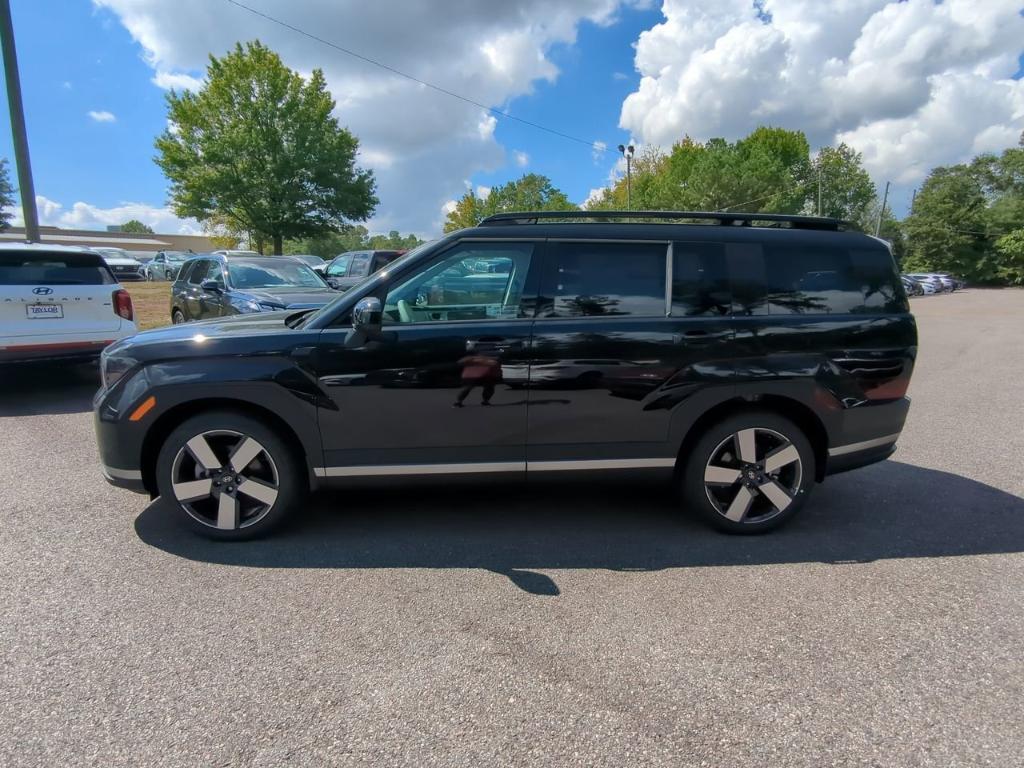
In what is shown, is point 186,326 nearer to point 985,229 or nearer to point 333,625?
point 333,625


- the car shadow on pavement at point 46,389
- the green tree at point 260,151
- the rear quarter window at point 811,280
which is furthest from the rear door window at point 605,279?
the green tree at point 260,151

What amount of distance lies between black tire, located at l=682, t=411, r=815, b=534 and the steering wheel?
75.0 inches

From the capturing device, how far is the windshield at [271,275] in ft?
30.3

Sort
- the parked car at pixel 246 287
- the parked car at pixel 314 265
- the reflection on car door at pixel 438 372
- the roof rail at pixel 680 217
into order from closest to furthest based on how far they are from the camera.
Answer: the reflection on car door at pixel 438 372
the roof rail at pixel 680 217
the parked car at pixel 246 287
the parked car at pixel 314 265

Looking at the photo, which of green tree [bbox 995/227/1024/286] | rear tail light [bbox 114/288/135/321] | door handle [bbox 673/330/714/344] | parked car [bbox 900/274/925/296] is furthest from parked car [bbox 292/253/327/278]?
green tree [bbox 995/227/1024/286]

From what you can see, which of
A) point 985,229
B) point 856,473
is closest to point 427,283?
point 856,473

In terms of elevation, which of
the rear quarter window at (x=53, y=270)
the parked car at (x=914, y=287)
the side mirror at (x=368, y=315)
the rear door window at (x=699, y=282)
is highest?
the parked car at (x=914, y=287)

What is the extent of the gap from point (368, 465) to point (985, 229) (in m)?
78.3

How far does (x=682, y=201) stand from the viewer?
47906 mm

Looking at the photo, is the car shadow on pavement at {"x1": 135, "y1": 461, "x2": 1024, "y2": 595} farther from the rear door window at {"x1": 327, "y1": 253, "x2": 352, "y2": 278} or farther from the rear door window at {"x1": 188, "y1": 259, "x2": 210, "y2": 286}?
the rear door window at {"x1": 327, "y1": 253, "x2": 352, "y2": 278}

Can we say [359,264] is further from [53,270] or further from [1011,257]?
[1011,257]

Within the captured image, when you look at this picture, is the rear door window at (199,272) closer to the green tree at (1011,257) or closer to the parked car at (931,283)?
the parked car at (931,283)

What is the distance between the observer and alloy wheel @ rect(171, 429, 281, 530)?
3443 mm

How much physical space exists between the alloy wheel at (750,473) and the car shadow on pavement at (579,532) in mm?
202
